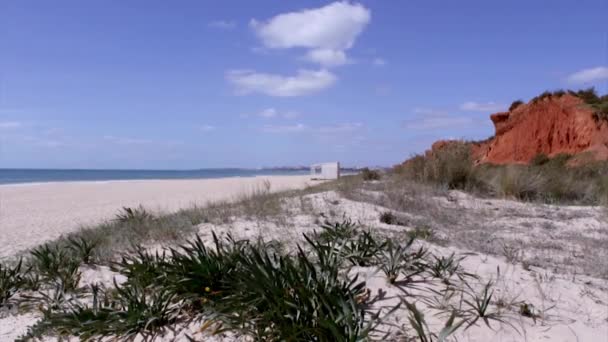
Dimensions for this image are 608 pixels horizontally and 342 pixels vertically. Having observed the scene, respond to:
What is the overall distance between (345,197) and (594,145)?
11.8 meters

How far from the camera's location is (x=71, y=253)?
4.13m

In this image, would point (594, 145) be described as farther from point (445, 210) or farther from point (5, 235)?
point (5, 235)

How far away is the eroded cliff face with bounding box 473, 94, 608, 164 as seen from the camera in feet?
49.4

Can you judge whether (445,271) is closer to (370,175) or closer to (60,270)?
(60,270)

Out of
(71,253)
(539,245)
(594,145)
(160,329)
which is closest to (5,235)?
(71,253)

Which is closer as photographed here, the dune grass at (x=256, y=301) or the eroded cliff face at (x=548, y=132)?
the dune grass at (x=256, y=301)

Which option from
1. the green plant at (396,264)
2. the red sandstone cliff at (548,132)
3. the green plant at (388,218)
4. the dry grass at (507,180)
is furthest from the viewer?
the red sandstone cliff at (548,132)

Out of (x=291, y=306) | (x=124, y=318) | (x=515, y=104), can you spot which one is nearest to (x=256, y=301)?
(x=291, y=306)

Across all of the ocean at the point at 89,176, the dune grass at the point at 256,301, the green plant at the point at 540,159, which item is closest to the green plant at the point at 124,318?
the dune grass at the point at 256,301

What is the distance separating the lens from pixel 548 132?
17.0 meters

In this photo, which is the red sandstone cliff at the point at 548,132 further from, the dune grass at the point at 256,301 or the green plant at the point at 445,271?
the dune grass at the point at 256,301

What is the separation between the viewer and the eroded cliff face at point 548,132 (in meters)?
15.0

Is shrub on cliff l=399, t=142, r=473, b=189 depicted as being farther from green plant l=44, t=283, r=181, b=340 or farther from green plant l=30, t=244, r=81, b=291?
green plant l=44, t=283, r=181, b=340

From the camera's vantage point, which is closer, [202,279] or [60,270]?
[202,279]
